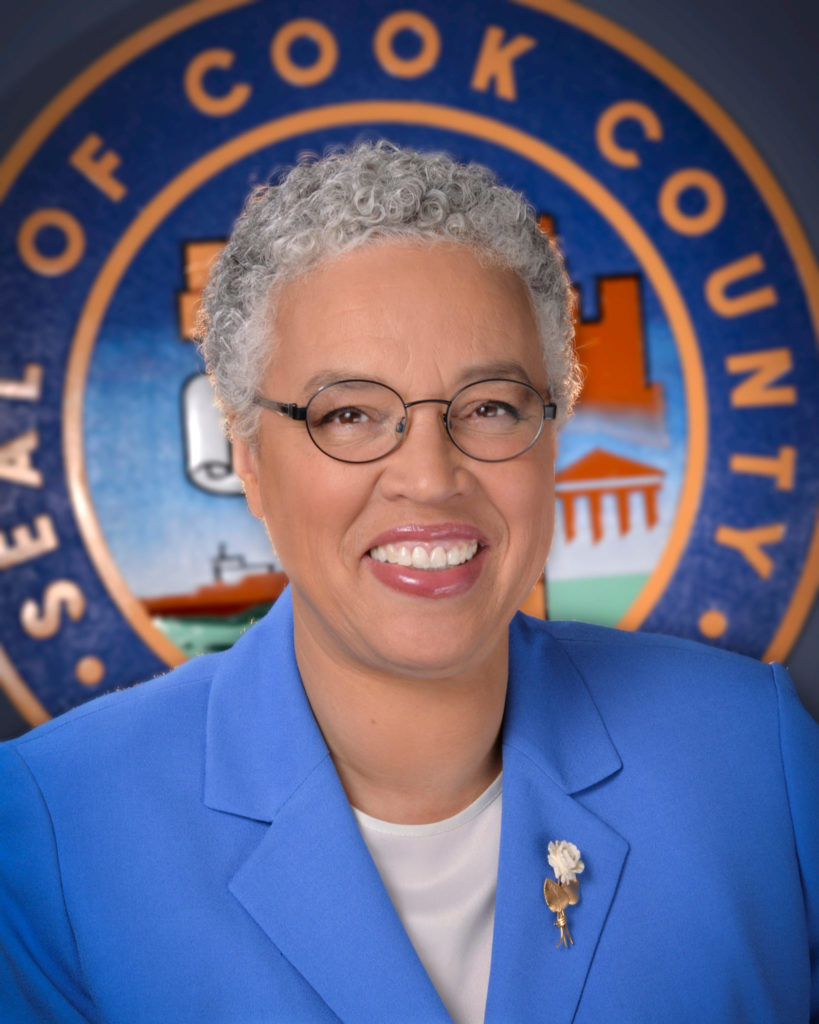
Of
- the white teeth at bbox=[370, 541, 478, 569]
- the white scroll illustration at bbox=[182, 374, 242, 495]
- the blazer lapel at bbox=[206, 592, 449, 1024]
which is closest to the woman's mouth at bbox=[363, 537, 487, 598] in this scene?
the white teeth at bbox=[370, 541, 478, 569]

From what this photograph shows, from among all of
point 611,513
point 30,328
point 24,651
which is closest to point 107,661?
point 24,651

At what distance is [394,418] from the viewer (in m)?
0.98

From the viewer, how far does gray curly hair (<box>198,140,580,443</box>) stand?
1.01 m

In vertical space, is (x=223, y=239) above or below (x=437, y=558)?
above

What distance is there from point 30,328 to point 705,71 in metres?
1.76

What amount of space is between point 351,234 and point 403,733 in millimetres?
523

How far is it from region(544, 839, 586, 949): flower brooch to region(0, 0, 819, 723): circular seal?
1461mm

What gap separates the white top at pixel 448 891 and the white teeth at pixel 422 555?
1.00 ft

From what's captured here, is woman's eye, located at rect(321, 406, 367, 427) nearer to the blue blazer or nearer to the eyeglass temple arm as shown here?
the eyeglass temple arm

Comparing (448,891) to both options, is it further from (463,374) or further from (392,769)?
(463,374)

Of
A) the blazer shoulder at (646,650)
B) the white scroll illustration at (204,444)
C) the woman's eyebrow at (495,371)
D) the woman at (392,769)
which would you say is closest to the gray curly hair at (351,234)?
the woman at (392,769)

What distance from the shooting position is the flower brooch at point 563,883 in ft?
3.39

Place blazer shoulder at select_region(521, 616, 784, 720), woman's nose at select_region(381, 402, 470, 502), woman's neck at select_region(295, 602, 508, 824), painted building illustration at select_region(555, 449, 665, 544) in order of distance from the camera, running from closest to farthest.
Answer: woman's nose at select_region(381, 402, 470, 502), woman's neck at select_region(295, 602, 508, 824), blazer shoulder at select_region(521, 616, 784, 720), painted building illustration at select_region(555, 449, 665, 544)

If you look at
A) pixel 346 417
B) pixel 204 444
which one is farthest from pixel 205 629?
pixel 346 417
